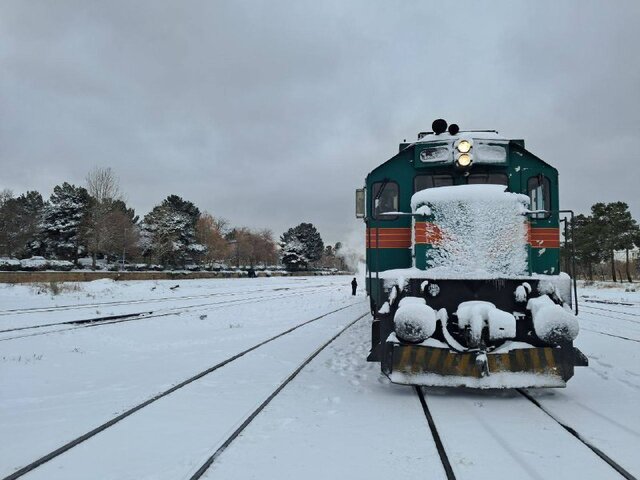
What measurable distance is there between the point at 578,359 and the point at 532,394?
756 mm

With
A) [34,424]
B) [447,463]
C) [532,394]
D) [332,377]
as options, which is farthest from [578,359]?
[34,424]

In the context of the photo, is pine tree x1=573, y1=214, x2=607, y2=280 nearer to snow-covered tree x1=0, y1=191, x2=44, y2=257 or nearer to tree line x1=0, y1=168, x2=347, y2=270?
tree line x1=0, y1=168, x2=347, y2=270

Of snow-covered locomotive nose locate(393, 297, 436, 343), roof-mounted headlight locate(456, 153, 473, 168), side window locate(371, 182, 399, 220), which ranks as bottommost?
snow-covered locomotive nose locate(393, 297, 436, 343)

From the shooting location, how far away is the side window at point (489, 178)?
21.5ft

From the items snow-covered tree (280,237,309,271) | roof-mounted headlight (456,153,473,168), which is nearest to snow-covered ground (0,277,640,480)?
roof-mounted headlight (456,153,473,168)

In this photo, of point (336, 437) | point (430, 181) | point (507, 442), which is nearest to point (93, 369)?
point (336, 437)

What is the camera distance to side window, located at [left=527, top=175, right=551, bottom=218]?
21.4 feet

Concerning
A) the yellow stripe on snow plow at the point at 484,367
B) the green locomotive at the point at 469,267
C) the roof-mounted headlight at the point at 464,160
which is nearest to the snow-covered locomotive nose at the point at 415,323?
the green locomotive at the point at 469,267

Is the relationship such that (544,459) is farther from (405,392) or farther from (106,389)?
(106,389)

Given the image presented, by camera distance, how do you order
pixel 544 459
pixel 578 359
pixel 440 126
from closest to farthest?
pixel 544 459, pixel 578 359, pixel 440 126

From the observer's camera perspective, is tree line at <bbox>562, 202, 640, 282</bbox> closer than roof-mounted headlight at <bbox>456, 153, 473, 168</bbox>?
No

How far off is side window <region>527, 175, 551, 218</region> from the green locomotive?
0.01 meters

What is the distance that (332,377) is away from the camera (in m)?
6.31

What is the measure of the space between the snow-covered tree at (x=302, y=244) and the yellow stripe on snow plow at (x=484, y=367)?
279 ft
